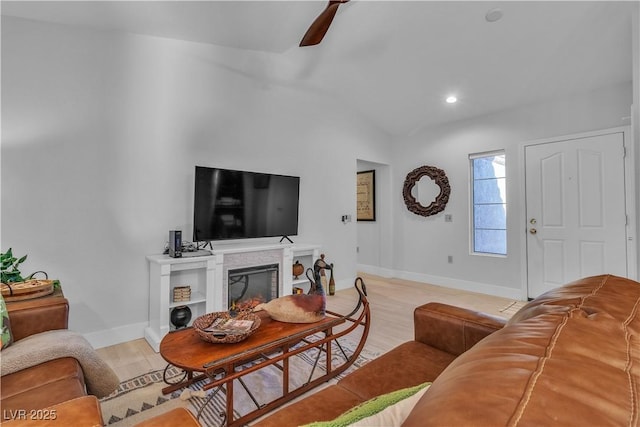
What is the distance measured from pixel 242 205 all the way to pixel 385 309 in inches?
82.8

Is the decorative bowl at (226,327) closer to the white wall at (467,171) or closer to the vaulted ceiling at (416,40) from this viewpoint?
the vaulted ceiling at (416,40)

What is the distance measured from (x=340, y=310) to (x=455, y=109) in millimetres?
3263

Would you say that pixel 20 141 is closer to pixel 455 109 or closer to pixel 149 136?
pixel 149 136

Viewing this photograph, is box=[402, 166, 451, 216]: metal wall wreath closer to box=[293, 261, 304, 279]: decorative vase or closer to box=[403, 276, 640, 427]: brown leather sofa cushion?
box=[293, 261, 304, 279]: decorative vase

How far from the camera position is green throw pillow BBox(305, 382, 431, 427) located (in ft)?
1.95

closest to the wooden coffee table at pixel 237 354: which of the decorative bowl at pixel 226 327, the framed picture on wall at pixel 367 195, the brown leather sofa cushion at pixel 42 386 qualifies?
the decorative bowl at pixel 226 327

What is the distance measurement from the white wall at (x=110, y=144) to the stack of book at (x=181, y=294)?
318 mm

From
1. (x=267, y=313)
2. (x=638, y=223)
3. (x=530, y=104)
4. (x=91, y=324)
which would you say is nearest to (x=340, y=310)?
(x=267, y=313)

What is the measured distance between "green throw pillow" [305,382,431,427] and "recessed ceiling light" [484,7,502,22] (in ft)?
10.7

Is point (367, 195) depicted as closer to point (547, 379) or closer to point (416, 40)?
point (416, 40)

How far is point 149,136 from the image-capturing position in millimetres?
2928

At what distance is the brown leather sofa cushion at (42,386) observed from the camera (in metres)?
1.13

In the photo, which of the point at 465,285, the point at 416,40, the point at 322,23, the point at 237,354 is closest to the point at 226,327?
the point at 237,354

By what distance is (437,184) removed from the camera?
480 cm
